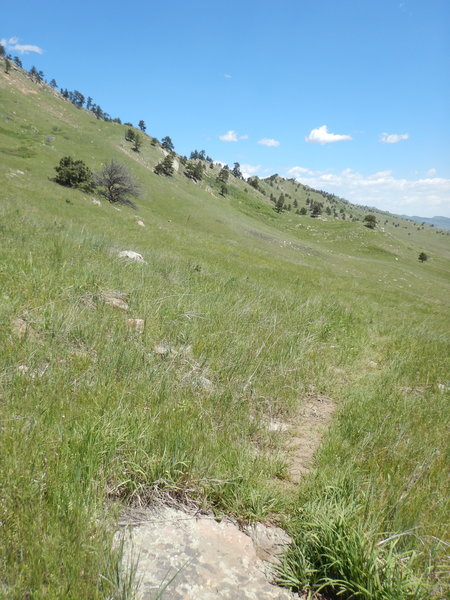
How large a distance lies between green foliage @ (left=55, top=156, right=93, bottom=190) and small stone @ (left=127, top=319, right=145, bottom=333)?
38195mm

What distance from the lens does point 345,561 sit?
193 cm

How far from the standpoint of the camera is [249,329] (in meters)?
5.67

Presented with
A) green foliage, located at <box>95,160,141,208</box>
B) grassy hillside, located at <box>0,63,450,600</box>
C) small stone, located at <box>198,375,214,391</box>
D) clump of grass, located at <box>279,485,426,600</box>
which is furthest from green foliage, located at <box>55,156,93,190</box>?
clump of grass, located at <box>279,485,426,600</box>

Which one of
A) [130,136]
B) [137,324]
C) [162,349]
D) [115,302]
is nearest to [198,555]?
[162,349]

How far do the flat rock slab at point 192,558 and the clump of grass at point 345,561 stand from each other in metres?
0.14

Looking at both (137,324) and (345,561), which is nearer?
(345,561)

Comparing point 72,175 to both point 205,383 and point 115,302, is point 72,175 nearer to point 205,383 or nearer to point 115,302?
point 115,302

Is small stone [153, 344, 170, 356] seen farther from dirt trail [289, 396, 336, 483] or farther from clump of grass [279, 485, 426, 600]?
clump of grass [279, 485, 426, 600]

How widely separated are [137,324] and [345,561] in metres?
3.82

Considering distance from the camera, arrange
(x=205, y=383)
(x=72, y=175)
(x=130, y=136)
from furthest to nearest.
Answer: (x=130, y=136) < (x=72, y=175) < (x=205, y=383)

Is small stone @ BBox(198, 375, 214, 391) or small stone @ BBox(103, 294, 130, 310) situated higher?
small stone @ BBox(103, 294, 130, 310)

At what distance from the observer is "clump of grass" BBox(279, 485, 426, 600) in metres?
1.81

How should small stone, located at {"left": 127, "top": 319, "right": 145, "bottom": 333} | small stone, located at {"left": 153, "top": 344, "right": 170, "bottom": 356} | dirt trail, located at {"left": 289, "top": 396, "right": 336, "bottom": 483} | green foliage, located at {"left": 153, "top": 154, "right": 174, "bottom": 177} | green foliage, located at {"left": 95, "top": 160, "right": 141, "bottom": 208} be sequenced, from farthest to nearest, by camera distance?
green foliage, located at {"left": 153, "top": 154, "right": 174, "bottom": 177} < green foliage, located at {"left": 95, "top": 160, "right": 141, "bottom": 208} < small stone, located at {"left": 127, "top": 319, "right": 145, "bottom": 333} < small stone, located at {"left": 153, "top": 344, "right": 170, "bottom": 356} < dirt trail, located at {"left": 289, "top": 396, "right": 336, "bottom": 483}

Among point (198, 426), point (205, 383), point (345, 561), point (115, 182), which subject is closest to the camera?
point (345, 561)
